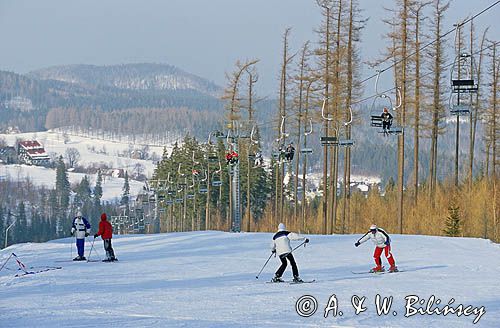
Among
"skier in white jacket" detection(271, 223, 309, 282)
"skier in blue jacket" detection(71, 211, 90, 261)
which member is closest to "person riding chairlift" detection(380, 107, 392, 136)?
"skier in white jacket" detection(271, 223, 309, 282)

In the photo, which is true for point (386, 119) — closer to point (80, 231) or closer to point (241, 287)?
point (80, 231)

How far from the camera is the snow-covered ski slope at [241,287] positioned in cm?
1402

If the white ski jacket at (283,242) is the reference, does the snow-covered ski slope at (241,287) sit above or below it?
below

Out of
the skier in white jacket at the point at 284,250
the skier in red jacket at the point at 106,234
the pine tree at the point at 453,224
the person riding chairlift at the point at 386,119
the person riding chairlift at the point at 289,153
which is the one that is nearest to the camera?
the skier in white jacket at the point at 284,250

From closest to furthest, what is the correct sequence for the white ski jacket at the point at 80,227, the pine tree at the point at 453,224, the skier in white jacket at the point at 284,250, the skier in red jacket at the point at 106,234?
the skier in white jacket at the point at 284,250
the skier in red jacket at the point at 106,234
the white ski jacket at the point at 80,227
the pine tree at the point at 453,224

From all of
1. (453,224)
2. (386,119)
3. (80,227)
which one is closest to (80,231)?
(80,227)

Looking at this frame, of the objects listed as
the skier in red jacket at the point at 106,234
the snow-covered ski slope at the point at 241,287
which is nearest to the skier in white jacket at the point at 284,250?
the snow-covered ski slope at the point at 241,287

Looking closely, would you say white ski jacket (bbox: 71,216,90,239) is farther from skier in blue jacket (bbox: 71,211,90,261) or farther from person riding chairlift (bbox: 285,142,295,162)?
person riding chairlift (bbox: 285,142,295,162)

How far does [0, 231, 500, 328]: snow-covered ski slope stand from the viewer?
14.0 meters

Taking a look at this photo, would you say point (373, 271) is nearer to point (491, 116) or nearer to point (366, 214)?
point (491, 116)

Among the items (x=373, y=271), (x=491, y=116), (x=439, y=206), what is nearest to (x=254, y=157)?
(x=439, y=206)

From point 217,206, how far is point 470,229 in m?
46.5

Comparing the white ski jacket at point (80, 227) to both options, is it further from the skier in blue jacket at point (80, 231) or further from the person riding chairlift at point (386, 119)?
the person riding chairlift at point (386, 119)

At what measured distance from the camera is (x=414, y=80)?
39.3 metres
